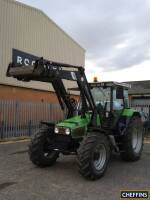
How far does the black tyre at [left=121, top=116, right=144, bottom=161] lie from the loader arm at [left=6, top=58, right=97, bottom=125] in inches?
56.0

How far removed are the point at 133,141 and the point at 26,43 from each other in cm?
1296

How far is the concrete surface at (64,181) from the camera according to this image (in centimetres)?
628

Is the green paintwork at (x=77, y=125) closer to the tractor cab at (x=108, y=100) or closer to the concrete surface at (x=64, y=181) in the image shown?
the tractor cab at (x=108, y=100)

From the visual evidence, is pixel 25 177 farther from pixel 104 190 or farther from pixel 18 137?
pixel 18 137

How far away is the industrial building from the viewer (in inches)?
759

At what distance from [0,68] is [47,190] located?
13488mm

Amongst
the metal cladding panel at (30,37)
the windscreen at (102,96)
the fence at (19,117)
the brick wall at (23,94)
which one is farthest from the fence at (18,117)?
the windscreen at (102,96)

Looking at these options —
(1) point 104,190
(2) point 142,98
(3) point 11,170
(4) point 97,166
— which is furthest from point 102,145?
(2) point 142,98

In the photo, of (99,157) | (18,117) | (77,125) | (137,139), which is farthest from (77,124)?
(18,117)

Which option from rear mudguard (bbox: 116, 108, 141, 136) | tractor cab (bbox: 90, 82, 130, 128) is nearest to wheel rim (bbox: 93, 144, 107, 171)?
tractor cab (bbox: 90, 82, 130, 128)

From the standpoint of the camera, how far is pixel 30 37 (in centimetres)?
2136

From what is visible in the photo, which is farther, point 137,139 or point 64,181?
point 137,139

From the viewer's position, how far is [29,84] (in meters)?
21.1

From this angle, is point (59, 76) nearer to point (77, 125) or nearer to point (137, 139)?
point (77, 125)
